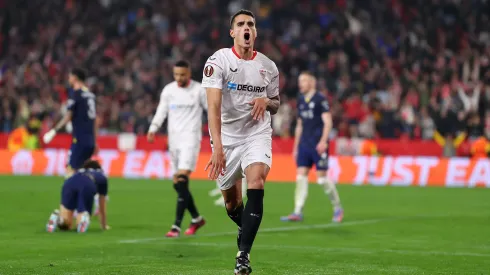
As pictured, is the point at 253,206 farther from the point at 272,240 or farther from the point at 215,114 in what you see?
the point at 272,240

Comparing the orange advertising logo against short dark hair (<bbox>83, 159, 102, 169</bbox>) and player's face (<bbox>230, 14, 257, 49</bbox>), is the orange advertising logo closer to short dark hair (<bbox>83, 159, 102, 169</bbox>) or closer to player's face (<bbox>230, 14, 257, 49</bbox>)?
short dark hair (<bbox>83, 159, 102, 169</bbox>)

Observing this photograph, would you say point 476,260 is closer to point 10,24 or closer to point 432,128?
point 432,128

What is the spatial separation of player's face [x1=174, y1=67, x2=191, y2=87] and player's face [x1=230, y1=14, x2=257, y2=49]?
4909 millimetres

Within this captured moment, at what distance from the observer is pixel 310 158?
16.4 metres

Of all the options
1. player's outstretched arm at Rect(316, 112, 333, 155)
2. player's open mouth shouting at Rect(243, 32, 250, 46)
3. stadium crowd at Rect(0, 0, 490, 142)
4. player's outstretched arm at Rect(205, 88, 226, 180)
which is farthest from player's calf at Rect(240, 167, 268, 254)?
stadium crowd at Rect(0, 0, 490, 142)

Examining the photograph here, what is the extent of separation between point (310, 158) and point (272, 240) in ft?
12.9

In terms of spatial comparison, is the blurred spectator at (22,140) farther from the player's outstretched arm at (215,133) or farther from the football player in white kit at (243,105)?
the player's outstretched arm at (215,133)

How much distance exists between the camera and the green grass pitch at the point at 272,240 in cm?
986

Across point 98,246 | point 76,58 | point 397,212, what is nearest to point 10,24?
point 76,58

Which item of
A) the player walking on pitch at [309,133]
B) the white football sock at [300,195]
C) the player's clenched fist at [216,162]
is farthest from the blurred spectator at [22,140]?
the player's clenched fist at [216,162]

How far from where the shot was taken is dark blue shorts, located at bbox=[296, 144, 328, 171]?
16.1 metres

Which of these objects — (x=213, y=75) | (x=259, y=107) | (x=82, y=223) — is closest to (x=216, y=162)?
(x=259, y=107)

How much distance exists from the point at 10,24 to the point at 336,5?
13820 mm

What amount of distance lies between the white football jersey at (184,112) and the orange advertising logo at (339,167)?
13297 millimetres
